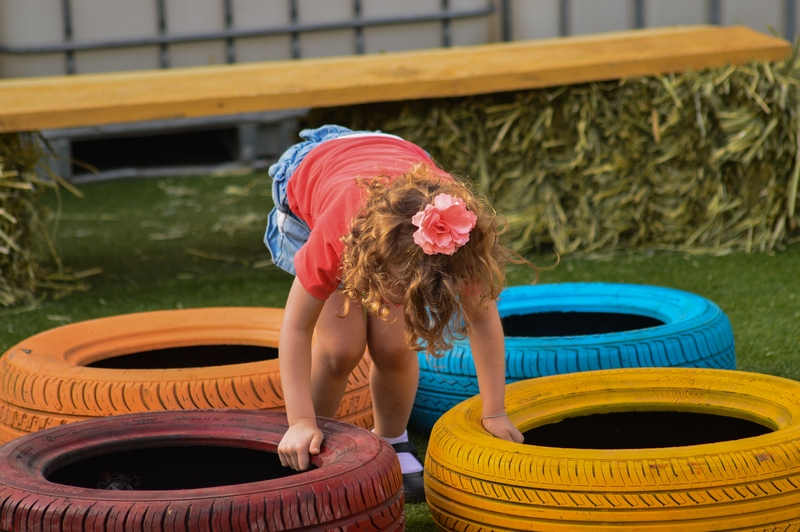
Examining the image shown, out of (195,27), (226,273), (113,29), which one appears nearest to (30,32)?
(113,29)

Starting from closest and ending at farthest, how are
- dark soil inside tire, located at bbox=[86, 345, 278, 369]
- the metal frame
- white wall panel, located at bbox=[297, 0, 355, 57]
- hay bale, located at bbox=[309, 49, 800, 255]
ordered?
dark soil inside tire, located at bbox=[86, 345, 278, 369] < hay bale, located at bbox=[309, 49, 800, 255] < the metal frame < white wall panel, located at bbox=[297, 0, 355, 57]

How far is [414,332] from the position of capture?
1630 mm

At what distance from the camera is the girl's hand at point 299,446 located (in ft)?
5.50

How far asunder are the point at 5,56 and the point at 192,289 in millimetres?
3089

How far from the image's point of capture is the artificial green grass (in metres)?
3.27

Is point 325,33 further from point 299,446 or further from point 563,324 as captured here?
point 299,446

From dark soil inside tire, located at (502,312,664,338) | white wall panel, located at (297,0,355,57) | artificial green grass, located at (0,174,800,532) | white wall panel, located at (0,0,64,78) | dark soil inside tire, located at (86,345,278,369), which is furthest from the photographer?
white wall panel, located at (297,0,355,57)

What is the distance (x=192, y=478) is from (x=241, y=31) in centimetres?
516

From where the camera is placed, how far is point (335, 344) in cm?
204

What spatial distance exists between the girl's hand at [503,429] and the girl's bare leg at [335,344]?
341 millimetres

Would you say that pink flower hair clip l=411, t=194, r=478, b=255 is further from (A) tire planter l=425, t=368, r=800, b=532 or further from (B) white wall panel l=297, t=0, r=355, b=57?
(B) white wall panel l=297, t=0, r=355, b=57

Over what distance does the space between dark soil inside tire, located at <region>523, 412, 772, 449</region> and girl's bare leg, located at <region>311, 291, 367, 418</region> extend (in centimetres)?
39

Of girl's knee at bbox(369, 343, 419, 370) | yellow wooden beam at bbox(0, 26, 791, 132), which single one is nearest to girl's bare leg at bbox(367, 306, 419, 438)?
girl's knee at bbox(369, 343, 419, 370)

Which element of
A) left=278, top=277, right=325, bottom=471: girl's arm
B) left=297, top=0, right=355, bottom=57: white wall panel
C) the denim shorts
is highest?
left=297, top=0, right=355, bottom=57: white wall panel
